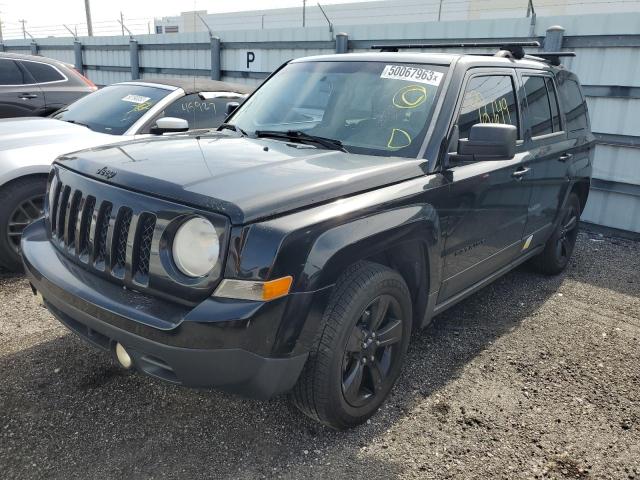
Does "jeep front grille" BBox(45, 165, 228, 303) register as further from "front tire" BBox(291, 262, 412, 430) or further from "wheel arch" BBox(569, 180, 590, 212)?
"wheel arch" BBox(569, 180, 590, 212)

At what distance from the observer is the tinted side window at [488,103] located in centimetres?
322

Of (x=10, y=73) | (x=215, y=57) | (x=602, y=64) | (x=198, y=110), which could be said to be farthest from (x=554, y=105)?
(x=215, y=57)

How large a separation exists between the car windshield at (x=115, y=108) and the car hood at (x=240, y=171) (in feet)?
7.17

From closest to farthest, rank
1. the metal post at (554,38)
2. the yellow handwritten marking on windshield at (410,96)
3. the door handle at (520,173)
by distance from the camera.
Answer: the yellow handwritten marking on windshield at (410,96)
the door handle at (520,173)
the metal post at (554,38)

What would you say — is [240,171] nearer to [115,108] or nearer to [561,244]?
[115,108]

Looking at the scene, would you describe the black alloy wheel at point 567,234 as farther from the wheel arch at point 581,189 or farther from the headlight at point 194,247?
the headlight at point 194,247

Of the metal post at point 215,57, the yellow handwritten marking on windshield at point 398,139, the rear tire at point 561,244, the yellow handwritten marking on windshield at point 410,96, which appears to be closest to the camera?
the yellow handwritten marking on windshield at point 398,139

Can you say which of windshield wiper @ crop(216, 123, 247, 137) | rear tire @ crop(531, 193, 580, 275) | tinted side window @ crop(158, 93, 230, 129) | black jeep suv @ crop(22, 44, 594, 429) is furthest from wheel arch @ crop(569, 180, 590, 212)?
tinted side window @ crop(158, 93, 230, 129)

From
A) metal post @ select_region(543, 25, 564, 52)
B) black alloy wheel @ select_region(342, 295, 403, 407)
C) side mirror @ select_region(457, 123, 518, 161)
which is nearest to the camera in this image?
black alloy wheel @ select_region(342, 295, 403, 407)

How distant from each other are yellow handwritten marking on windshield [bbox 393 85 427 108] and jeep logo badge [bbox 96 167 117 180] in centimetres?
161

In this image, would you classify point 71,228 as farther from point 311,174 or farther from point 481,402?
point 481,402

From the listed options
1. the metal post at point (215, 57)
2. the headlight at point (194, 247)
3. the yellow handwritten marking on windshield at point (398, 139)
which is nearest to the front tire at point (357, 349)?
the headlight at point (194, 247)

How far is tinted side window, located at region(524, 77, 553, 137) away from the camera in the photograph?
157 inches

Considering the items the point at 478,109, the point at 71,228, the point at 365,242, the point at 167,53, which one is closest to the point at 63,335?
the point at 71,228
